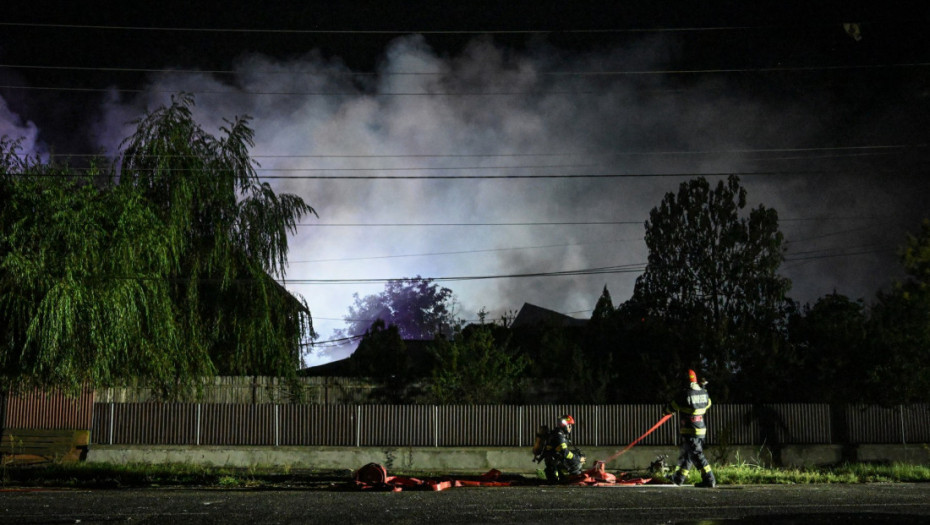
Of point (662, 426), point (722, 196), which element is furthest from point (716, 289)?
point (662, 426)

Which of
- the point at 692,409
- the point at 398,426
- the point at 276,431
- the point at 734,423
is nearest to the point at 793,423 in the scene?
the point at 734,423

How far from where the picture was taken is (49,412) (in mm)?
18484

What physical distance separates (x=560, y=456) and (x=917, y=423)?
11.3 meters

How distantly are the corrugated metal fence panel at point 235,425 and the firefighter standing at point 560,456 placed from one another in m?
8.44

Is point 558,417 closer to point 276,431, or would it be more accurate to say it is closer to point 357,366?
point 276,431

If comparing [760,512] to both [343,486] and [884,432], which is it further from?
[884,432]

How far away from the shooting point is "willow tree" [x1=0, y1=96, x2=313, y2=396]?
13266 mm

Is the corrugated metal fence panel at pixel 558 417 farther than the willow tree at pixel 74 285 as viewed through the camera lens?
Yes

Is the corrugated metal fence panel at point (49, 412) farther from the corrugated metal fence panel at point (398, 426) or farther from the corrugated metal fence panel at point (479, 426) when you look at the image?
the corrugated metal fence panel at point (479, 426)

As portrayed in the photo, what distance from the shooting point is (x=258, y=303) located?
60.4 ft

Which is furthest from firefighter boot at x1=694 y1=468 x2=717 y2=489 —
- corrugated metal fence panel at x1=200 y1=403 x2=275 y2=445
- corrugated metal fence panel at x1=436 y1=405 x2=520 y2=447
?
corrugated metal fence panel at x1=200 y1=403 x2=275 y2=445

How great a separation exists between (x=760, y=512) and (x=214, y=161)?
577 inches

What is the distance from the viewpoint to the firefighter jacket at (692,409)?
461 inches

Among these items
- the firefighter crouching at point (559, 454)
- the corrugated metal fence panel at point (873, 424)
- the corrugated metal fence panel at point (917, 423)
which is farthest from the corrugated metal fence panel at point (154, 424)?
the corrugated metal fence panel at point (917, 423)
